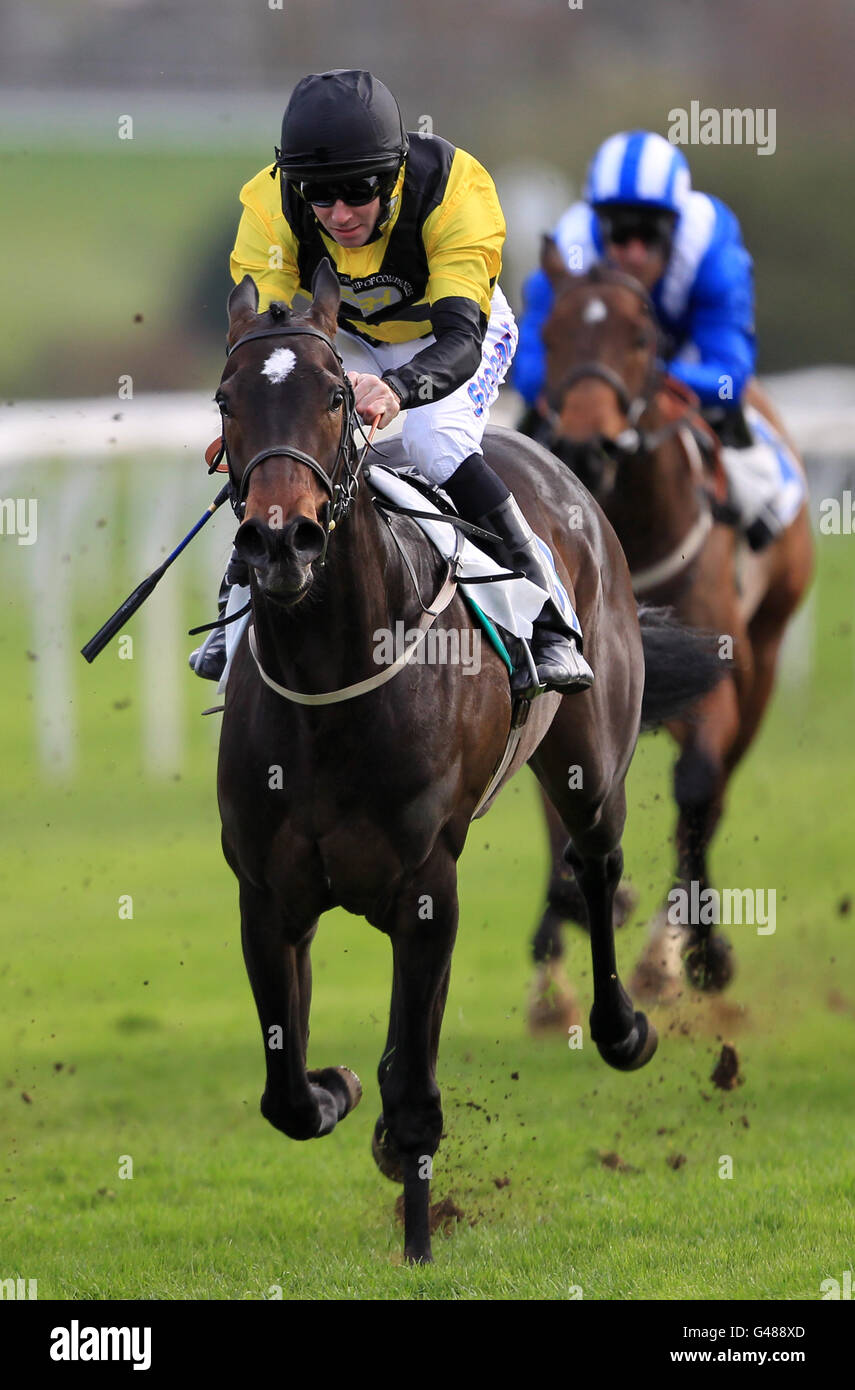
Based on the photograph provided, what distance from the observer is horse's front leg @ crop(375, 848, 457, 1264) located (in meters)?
3.67

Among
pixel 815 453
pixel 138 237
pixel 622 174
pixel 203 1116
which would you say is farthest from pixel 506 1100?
pixel 138 237

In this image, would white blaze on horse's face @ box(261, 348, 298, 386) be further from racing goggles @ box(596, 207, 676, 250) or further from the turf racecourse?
racing goggles @ box(596, 207, 676, 250)

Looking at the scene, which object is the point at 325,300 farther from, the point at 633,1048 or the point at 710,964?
the point at 710,964

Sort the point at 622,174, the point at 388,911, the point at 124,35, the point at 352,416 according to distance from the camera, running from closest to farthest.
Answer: the point at 352,416
the point at 388,911
the point at 622,174
the point at 124,35

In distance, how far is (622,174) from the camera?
664 centimetres

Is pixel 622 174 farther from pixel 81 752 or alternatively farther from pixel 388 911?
pixel 81 752

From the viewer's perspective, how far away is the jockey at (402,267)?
3566 millimetres

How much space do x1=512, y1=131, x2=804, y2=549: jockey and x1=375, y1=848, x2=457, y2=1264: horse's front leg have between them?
11.1 feet

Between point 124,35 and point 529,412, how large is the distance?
19.7 m

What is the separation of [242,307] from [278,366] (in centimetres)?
28

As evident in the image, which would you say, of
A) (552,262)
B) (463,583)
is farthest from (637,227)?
(463,583)

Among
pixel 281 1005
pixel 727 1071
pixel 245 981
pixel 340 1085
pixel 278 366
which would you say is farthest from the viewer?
pixel 245 981

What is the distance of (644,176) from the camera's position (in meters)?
6.64

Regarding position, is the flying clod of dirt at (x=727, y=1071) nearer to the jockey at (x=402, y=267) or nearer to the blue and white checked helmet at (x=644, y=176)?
the jockey at (x=402, y=267)
